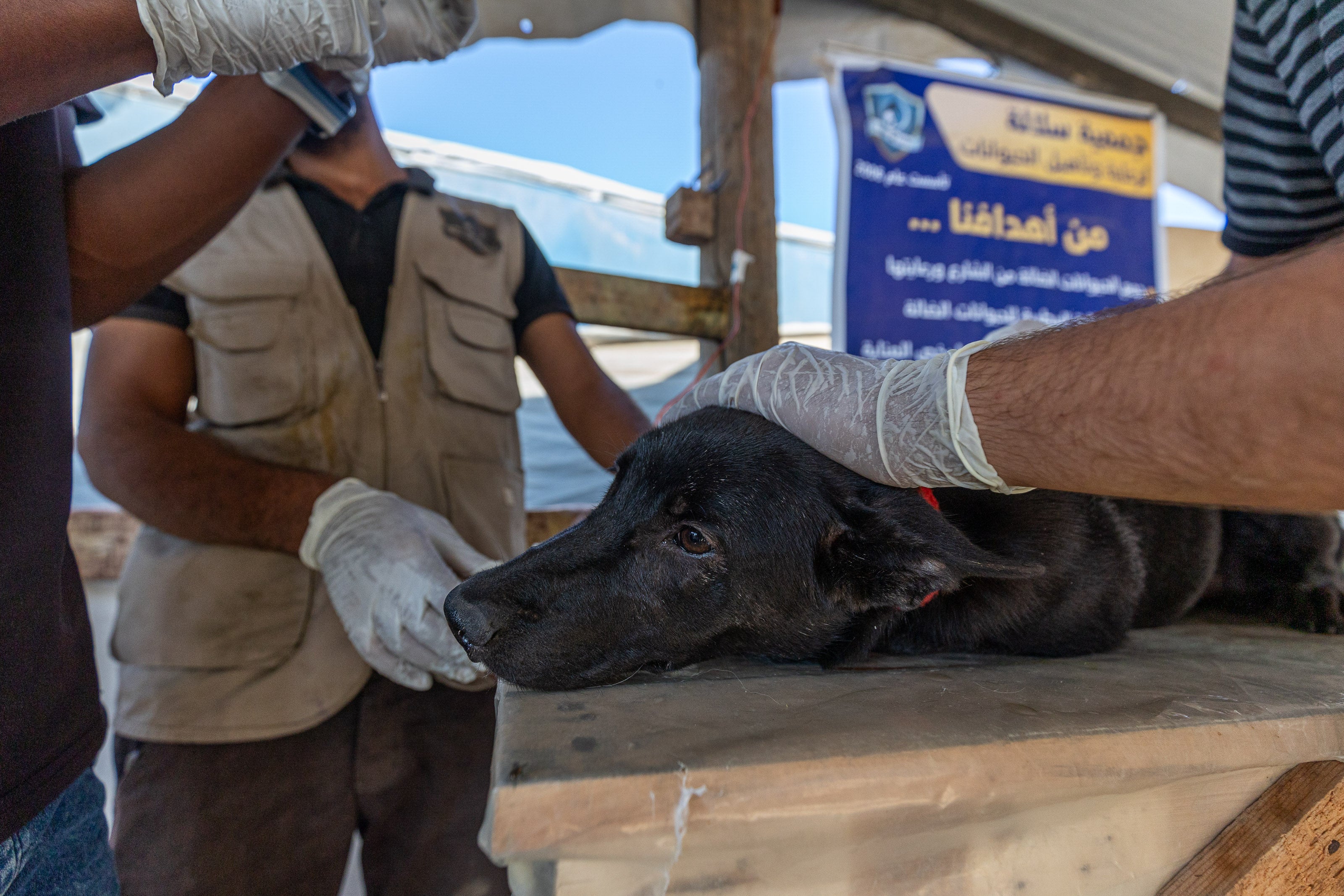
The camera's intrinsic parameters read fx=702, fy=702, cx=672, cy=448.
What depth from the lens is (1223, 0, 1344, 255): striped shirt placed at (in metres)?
1.36

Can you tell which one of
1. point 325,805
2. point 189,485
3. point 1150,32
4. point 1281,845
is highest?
point 1150,32

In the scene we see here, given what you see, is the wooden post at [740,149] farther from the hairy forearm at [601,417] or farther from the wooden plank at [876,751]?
the wooden plank at [876,751]

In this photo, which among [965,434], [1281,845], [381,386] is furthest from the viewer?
[381,386]

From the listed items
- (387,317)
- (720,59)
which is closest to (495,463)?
(387,317)

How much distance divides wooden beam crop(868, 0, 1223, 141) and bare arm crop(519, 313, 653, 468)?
3008mm

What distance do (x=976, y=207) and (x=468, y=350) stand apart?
119 inches

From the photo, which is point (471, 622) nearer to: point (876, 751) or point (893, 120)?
point (876, 751)

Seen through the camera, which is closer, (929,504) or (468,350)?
(929,504)

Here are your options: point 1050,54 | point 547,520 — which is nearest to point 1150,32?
point 1050,54

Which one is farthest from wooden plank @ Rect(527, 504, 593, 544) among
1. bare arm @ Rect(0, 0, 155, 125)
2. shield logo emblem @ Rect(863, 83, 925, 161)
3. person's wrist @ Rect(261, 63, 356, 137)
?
shield logo emblem @ Rect(863, 83, 925, 161)

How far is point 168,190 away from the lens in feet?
4.33

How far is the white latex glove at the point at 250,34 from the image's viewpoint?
3.47 feet

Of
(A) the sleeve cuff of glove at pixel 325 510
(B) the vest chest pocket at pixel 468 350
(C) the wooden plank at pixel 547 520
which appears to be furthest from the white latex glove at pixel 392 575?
(C) the wooden plank at pixel 547 520

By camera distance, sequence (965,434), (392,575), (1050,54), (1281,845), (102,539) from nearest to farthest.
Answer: (1281,845), (965,434), (392,575), (102,539), (1050,54)
